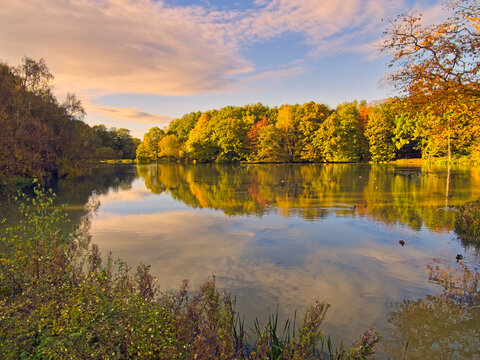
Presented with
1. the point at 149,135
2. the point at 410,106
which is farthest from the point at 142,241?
the point at 149,135

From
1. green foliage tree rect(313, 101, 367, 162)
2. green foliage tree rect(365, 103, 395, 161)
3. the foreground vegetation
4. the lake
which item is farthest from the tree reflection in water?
green foliage tree rect(365, 103, 395, 161)

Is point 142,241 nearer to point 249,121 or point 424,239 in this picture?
point 424,239

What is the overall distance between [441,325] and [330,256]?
12.5 feet

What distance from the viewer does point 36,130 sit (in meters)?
24.9

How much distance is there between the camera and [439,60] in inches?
529

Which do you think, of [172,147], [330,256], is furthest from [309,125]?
[330,256]

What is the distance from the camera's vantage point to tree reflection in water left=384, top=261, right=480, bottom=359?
4.65m

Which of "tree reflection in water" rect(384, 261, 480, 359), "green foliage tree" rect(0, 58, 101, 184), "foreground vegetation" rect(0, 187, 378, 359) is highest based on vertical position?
"green foliage tree" rect(0, 58, 101, 184)

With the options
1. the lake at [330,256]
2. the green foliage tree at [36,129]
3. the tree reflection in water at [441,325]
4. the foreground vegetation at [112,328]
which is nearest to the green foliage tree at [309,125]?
the green foliage tree at [36,129]

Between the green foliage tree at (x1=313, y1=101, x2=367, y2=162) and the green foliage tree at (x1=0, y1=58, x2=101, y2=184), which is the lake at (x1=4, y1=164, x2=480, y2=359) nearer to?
the green foliage tree at (x1=0, y1=58, x2=101, y2=184)

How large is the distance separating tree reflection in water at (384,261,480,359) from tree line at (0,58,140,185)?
74.1 ft

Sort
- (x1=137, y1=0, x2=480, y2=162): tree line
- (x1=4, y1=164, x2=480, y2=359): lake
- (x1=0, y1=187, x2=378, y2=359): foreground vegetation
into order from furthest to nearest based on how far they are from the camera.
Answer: (x1=137, y1=0, x2=480, y2=162): tree line, (x1=4, y1=164, x2=480, y2=359): lake, (x1=0, y1=187, x2=378, y2=359): foreground vegetation

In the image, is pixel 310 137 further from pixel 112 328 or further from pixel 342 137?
pixel 112 328

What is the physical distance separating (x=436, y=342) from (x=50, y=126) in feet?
115
